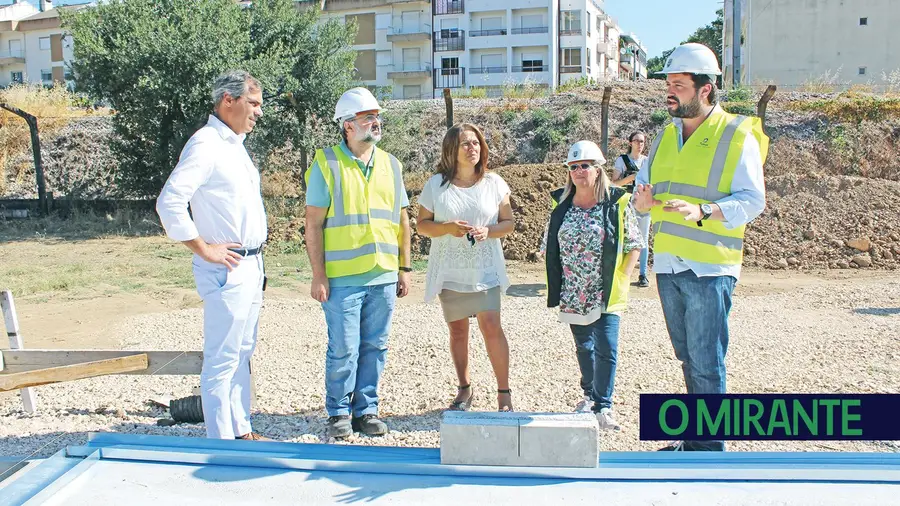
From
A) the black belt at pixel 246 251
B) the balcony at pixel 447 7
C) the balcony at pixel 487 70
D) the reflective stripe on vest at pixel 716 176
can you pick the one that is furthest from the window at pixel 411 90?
the reflective stripe on vest at pixel 716 176

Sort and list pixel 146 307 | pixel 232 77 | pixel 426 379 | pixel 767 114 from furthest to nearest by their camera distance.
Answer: pixel 767 114 → pixel 146 307 → pixel 426 379 → pixel 232 77

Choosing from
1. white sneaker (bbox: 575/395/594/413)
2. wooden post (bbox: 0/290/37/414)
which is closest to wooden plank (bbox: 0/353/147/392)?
wooden post (bbox: 0/290/37/414)

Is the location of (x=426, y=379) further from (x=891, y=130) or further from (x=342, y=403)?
(x=891, y=130)

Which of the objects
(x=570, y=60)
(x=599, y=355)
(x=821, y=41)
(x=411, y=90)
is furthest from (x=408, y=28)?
(x=599, y=355)

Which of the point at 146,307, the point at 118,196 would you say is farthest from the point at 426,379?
the point at 118,196

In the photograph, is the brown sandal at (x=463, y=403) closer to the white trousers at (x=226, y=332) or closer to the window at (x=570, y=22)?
the white trousers at (x=226, y=332)

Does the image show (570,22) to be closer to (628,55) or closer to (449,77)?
(449,77)

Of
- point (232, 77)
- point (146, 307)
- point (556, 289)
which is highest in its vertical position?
point (232, 77)

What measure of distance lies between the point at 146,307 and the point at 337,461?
7.74 m

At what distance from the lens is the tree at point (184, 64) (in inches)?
605

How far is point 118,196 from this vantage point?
59.1 feet

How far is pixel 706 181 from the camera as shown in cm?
363

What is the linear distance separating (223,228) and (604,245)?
223 centimetres

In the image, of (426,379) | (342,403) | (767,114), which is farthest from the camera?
(767,114)
